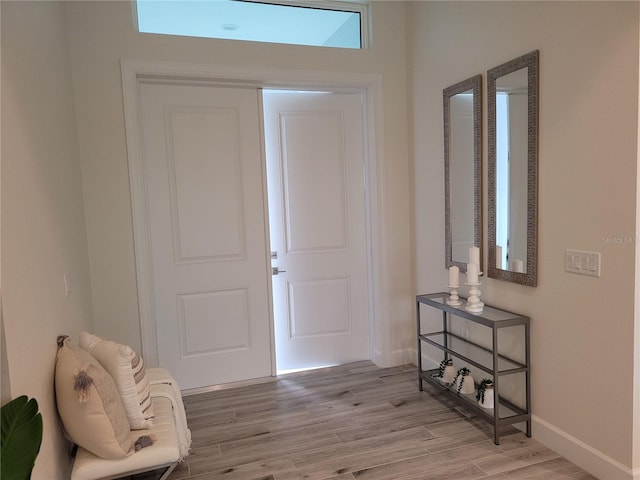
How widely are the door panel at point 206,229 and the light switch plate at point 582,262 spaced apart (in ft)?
6.73

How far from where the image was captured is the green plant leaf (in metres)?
1.22

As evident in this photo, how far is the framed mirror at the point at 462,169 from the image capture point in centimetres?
281

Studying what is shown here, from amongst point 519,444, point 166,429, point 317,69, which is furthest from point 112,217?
point 519,444

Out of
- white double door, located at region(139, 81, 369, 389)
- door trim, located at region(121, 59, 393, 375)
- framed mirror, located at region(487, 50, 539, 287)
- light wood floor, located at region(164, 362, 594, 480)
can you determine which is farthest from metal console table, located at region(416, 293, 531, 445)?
white double door, located at region(139, 81, 369, 389)

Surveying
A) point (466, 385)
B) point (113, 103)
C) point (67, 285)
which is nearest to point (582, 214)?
point (466, 385)

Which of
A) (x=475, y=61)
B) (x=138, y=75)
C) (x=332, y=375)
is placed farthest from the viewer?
(x=332, y=375)

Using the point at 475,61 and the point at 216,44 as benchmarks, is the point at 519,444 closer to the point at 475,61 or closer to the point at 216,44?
the point at 475,61

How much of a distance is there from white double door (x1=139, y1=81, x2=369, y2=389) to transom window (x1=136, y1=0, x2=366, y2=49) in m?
0.38

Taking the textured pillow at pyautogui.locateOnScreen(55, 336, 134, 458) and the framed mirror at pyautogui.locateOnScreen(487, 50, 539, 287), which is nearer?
the textured pillow at pyautogui.locateOnScreen(55, 336, 134, 458)

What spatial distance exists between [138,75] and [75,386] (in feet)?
6.88

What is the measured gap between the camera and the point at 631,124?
188cm

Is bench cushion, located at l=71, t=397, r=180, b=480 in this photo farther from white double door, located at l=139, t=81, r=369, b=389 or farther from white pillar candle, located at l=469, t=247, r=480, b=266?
white pillar candle, located at l=469, t=247, r=480, b=266

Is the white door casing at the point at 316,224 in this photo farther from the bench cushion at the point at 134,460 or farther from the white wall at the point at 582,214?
the bench cushion at the point at 134,460

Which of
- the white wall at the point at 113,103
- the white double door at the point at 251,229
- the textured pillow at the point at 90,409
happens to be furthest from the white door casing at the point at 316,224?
the textured pillow at the point at 90,409
